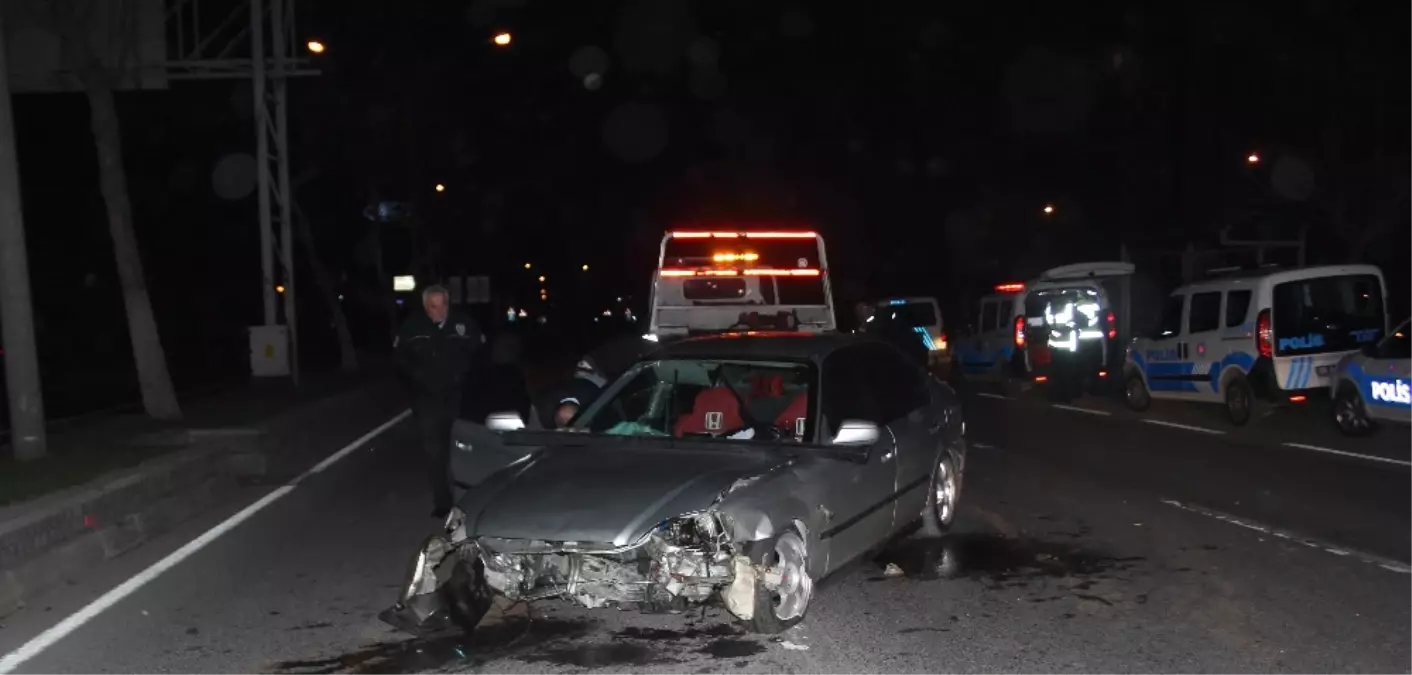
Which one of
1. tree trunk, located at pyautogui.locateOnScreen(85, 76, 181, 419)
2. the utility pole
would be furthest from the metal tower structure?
the utility pole

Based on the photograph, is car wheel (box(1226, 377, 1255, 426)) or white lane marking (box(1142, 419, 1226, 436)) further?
white lane marking (box(1142, 419, 1226, 436))

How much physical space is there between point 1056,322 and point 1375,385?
7470mm

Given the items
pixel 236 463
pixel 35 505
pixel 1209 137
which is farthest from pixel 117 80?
pixel 1209 137

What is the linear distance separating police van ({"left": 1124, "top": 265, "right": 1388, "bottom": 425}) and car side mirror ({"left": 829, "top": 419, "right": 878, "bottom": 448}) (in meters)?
10.3

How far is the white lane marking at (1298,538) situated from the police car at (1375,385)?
4147 mm

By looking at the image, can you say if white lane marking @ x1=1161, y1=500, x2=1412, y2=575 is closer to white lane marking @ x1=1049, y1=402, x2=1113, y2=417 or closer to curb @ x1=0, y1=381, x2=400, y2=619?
curb @ x1=0, y1=381, x2=400, y2=619

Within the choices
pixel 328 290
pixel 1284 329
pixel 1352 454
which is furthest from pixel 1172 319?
pixel 328 290

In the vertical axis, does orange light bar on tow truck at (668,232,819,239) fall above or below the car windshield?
above

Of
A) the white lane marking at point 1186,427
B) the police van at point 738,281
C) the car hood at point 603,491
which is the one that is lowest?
the white lane marking at point 1186,427

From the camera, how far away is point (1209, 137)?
28.0 metres

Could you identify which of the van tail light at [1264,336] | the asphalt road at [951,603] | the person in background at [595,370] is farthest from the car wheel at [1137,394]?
the person in background at [595,370]

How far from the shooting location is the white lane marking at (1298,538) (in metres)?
8.48

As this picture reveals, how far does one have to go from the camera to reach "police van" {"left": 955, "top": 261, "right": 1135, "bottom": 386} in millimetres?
21312

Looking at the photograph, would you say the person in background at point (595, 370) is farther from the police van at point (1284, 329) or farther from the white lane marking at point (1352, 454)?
the police van at point (1284, 329)
